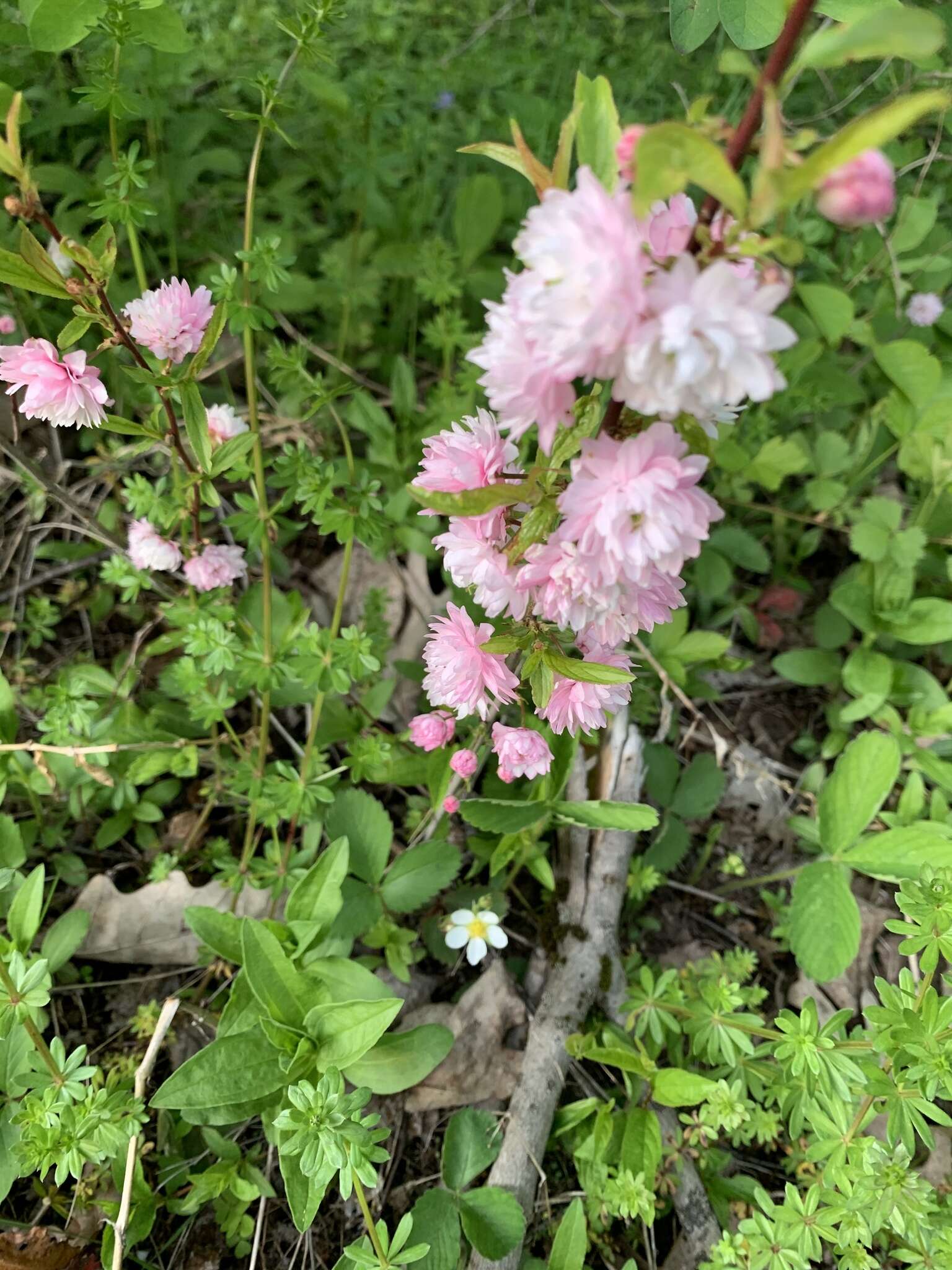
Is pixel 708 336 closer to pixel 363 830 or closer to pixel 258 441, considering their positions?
pixel 258 441

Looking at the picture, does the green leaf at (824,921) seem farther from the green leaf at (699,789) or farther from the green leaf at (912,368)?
the green leaf at (912,368)

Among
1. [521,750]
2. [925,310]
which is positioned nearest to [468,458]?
[521,750]

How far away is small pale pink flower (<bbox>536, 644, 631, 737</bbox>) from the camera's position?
1.40 m

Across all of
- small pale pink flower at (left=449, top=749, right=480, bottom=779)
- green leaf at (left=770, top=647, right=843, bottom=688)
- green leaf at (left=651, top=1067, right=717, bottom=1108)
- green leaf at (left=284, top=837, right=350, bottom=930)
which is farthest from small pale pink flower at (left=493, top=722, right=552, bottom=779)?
green leaf at (left=770, top=647, right=843, bottom=688)

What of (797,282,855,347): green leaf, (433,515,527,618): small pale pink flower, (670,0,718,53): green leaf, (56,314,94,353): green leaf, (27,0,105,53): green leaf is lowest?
(797,282,855,347): green leaf

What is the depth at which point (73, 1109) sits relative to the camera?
145cm

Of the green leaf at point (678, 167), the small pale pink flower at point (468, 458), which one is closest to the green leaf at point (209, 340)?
the small pale pink flower at point (468, 458)

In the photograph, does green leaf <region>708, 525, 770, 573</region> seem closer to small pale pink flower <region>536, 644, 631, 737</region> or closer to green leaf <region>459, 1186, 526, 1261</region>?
small pale pink flower <region>536, 644, 631, 737</region>

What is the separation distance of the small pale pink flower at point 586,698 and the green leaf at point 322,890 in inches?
22.3

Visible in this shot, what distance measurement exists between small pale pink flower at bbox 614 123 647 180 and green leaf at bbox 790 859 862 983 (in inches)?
Answer: 63.7

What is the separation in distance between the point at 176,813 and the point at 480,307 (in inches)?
79.2

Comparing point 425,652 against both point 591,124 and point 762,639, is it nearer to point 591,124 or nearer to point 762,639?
point 591,124

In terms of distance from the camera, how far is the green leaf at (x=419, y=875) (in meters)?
1.86

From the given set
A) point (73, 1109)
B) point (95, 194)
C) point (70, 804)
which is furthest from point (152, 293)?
point (73, 1109)
